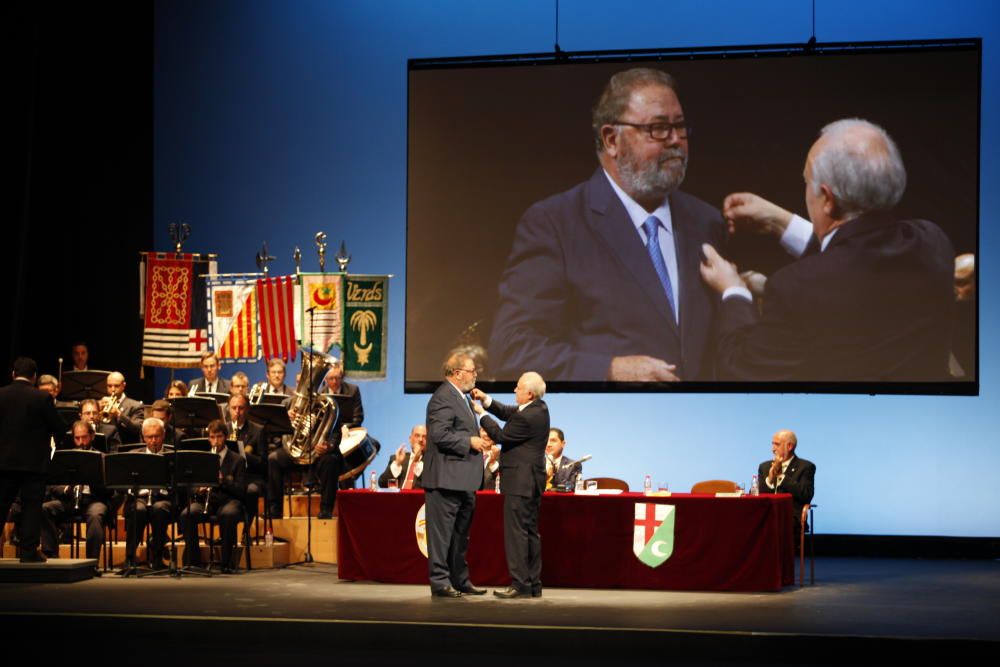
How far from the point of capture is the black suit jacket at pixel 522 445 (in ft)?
27.0

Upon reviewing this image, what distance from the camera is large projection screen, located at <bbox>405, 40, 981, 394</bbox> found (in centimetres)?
1139

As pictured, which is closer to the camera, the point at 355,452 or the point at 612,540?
the point at 612,540

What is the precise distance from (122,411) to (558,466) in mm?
4064

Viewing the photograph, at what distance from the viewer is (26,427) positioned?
9148mm

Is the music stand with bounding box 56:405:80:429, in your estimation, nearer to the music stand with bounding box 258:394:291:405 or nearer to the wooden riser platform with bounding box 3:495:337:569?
the wooden riser platform with bounding box 3:495:337:569

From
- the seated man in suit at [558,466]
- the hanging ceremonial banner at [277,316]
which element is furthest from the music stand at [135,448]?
the seated man in suit at [558,466]

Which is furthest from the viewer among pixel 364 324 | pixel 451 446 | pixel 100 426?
pixel 364 324

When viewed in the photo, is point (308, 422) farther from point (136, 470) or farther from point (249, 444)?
point (136, 470)

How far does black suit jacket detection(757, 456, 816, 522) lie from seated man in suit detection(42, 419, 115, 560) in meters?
5.13

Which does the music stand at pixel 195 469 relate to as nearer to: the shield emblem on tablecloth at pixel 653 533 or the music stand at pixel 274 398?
the music stand at pixel 274 398

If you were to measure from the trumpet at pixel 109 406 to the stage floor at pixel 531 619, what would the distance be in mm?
2280

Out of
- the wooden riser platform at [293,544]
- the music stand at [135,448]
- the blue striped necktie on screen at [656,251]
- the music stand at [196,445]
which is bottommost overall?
the wooden riser platform at [293,544]

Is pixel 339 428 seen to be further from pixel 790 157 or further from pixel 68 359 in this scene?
pixel 790 157

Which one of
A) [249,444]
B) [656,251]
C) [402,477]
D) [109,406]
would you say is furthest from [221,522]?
[656,251]
